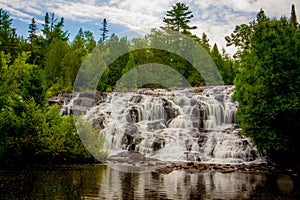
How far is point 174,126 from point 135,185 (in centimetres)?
1637

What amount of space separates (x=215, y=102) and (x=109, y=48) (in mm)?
23224

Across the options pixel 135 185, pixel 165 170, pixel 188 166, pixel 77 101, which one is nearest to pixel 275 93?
pixel 188 166

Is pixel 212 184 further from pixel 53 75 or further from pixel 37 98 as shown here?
pixel 53 75

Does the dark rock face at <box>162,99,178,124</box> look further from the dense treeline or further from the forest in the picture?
the dense treeline

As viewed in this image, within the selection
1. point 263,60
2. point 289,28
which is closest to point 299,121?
point 263,60

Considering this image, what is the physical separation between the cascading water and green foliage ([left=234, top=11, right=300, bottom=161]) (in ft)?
8.55

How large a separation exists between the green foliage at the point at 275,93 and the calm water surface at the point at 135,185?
4.05m

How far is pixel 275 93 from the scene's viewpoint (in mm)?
21828

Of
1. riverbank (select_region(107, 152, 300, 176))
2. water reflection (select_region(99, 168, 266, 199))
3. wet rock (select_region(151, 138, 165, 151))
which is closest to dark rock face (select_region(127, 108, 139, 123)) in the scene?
wet rock (select_region(151, 138, 165, 151))

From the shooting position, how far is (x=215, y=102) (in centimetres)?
3284

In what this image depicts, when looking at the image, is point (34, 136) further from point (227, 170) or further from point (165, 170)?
point (227, 170)

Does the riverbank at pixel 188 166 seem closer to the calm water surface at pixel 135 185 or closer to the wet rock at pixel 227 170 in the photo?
the wet rock at pixel 227 170

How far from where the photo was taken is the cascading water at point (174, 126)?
25080 millimetres

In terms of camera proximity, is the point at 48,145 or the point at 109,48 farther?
the point at 109,48
